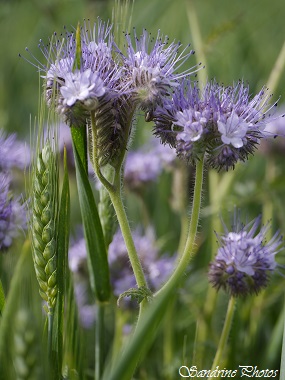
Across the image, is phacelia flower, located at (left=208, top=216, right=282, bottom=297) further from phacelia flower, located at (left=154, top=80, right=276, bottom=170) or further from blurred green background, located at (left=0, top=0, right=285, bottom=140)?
blurred green background, located at (left=0, top=0, right=285, bottom=140)

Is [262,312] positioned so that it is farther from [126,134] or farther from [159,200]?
[126,134]

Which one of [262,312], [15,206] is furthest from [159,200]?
[15,206]

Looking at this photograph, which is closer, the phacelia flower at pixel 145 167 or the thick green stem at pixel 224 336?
the thick green stem at pixel 224 336

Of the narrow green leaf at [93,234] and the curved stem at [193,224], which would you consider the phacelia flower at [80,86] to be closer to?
the narrow green leaf at [93,234]

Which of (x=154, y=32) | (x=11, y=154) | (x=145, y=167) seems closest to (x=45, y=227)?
(x=11, y=154)

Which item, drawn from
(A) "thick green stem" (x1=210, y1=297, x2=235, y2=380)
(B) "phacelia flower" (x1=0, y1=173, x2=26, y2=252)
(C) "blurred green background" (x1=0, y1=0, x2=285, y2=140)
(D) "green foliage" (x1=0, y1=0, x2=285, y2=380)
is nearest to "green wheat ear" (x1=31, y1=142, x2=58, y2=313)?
(D) "green foliage" (x1=0, y1=0, x2=285, y2=380)

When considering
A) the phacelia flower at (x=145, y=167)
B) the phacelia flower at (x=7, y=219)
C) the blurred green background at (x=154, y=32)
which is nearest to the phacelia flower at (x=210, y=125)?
the phacelia flower at (x=7, y=219)
